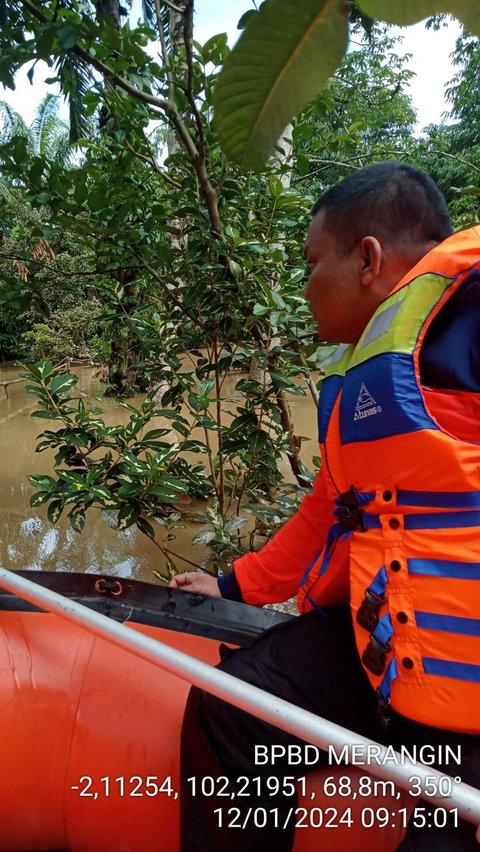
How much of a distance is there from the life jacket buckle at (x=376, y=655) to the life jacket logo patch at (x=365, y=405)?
30 cm

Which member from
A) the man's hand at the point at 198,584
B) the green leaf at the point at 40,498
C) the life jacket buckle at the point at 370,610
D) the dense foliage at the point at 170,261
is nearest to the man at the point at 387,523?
the life jacket buckle at the point at 370,610

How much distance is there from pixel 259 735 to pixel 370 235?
0.79 metres

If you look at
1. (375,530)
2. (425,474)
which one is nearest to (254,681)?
(375,530)

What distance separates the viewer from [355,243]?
78cm

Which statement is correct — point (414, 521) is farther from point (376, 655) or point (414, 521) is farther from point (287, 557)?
point (287, 557)

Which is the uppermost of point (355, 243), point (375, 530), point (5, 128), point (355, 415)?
point (5, 128)

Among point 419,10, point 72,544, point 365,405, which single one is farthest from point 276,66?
point 72,544

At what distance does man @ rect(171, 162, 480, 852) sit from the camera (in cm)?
62

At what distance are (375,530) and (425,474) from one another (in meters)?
0.12

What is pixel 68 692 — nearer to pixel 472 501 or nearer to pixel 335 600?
pixel 335 600

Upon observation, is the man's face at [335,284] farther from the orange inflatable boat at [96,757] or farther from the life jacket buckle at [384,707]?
the orange inflatable boat at [96,757]

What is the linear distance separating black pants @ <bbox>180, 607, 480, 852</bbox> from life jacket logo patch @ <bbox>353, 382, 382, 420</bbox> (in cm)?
39

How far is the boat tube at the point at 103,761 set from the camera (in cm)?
78
